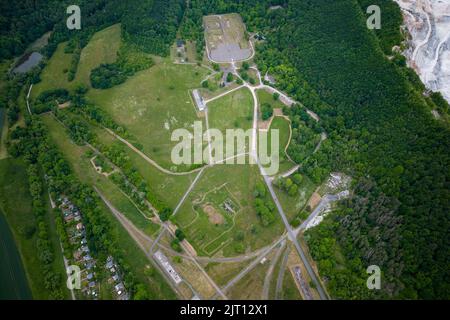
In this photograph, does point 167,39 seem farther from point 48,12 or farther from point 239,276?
point 239,276

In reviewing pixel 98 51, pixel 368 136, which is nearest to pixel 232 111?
pixel 368 136

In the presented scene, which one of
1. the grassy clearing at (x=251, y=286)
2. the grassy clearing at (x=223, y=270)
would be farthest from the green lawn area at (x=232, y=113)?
the grassy clearing at (x=251, y=286)

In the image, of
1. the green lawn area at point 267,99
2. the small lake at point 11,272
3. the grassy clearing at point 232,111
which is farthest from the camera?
the green lawn area at point 267,99

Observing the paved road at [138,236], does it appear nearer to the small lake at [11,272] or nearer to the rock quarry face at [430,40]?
the small lake at [11,272]

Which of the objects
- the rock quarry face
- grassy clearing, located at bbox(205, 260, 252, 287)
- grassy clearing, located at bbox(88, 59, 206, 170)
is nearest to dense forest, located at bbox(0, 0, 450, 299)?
grassy clearing, located at bbox(88, 59, 206, 170)

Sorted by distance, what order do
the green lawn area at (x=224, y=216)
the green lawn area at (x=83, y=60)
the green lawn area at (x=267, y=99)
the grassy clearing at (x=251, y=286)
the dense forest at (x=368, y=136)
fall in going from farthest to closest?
1. the green lawn area at (x=83, y=60)
2. the green lawn area at (x=267, y=99)
3. the green lawn area at (x=224, y=216)
4. the dense forest at (x=368, y=136)
5. the grassy clearing at (x=251, y=286)

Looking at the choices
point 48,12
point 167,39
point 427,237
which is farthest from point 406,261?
point 48,12
